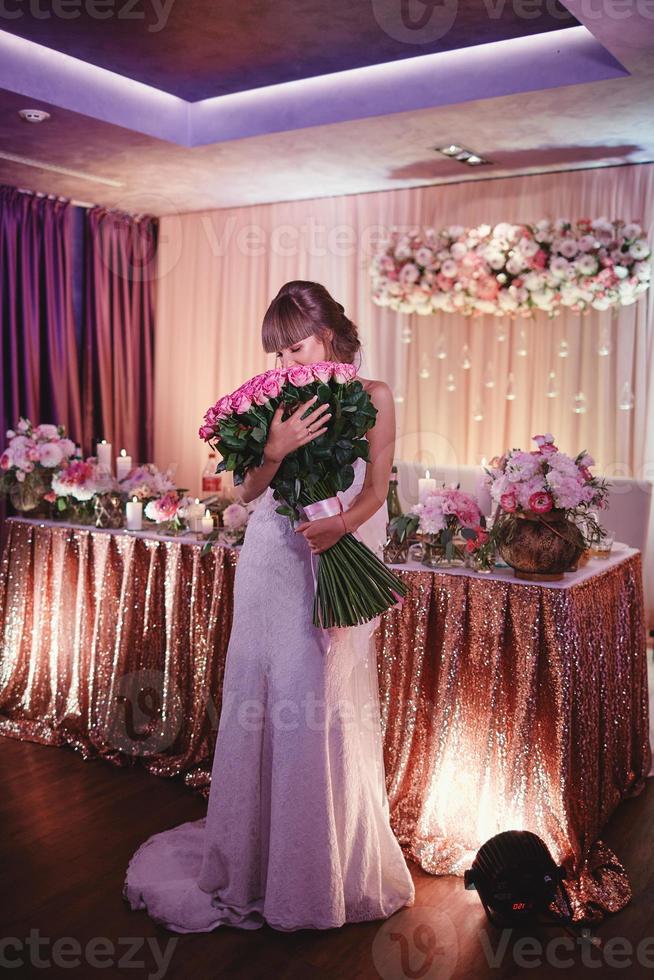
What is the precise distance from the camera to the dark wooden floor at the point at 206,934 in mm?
2441

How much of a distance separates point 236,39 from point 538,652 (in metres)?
3.10

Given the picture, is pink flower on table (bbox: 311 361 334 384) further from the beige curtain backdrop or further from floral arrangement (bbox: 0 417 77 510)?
the beige curtain backdrop

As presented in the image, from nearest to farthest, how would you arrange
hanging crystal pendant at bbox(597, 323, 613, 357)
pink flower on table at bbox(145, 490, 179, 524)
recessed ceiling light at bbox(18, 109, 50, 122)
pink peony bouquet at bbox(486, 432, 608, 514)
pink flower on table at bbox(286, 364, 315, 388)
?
pink flower on table at bbox(286, 364, 315, 388) < pink peony bouquet at bbox(486, 432, 608, 514) < pink flower on table at bbox(145, 490, 179, 524) < recessed ceiling light at bbox(18, 109, 50, 122) < hanging crystal pendant at bbox(597, 323, 613, 357)

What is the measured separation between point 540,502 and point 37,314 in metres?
4.62

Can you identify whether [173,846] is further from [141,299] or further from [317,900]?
[141,299]

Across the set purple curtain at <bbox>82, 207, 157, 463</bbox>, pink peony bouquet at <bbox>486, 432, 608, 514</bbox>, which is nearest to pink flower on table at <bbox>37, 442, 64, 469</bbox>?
pink peony bouquet at <bbox>486, 432, 608, 514</bbox>

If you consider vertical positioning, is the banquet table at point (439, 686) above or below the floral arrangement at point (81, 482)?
below

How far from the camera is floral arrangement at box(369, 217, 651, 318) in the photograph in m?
5.13

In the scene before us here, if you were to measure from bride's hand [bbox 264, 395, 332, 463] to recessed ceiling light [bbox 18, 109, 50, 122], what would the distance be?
2.93m

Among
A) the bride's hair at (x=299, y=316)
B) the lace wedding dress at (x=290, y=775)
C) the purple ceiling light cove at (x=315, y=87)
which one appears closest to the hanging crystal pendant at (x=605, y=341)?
the purple ceiling light cove at (x=315, y=87)

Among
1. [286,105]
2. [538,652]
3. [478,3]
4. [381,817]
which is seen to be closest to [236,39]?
[286,105]

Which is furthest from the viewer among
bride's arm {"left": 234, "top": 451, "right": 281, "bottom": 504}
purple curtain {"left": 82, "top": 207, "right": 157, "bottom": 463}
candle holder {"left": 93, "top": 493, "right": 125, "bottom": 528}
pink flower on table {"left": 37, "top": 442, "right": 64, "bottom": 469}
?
purple curtain {"left": 82, "top": 207, "right": 157, "bottom": 463}

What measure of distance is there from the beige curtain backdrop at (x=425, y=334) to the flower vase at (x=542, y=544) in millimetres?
2282

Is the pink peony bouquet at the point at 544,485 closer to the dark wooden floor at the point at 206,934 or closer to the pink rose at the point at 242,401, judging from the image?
the pink rose at the point at 242,401
